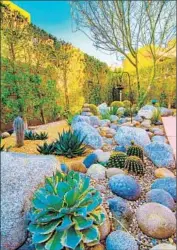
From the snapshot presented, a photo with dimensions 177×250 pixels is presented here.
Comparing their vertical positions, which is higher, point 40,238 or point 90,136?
point 90,136

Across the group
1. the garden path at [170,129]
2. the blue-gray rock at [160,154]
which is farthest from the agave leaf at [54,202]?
the garden path at [170,129]

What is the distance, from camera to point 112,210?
2.10 m

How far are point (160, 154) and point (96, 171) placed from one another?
1.01 meters

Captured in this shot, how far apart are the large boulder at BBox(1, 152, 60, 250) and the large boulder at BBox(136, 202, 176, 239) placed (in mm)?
750

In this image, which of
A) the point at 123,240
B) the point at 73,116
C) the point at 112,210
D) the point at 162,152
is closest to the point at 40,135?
the point at 73,116

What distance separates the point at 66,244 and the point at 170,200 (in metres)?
1.05

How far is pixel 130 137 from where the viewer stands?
3.85m

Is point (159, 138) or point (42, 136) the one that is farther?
point (159, 138)

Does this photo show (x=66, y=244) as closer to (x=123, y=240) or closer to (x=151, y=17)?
(x=123, y=240)

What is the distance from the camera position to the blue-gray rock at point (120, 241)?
1833 millimetres

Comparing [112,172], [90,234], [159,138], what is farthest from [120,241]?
[159,138]

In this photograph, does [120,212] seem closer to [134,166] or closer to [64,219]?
[64,219]

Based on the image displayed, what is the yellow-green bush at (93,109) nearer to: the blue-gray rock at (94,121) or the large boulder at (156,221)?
the blue-gray rock at (94,121)

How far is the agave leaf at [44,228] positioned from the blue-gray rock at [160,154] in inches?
71.6
